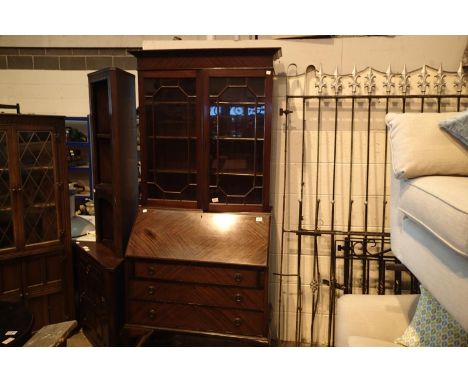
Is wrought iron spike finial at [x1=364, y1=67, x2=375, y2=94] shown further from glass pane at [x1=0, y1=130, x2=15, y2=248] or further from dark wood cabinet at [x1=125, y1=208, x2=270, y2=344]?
glass pane at [x1=0, y1=130, x2=15, y2=248]

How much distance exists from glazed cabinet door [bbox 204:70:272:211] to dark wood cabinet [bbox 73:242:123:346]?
72 cm

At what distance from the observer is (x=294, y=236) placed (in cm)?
252

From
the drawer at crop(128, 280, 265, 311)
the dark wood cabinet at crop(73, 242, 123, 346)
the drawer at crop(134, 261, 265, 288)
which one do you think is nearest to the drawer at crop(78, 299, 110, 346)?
the dark wood cabinet at crop(73, 242, 123, 346)

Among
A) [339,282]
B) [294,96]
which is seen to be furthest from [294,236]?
[294,96]

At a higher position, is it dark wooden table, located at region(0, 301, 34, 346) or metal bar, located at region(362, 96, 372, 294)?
metal bar, located at region(362, 96, 372, 294)

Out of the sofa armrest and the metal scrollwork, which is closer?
the sofa armrest

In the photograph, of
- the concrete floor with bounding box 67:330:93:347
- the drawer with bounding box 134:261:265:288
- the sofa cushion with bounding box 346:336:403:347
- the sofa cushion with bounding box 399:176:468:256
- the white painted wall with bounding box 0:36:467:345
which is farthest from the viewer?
the concrete floor with bounding box 67:330:93:347

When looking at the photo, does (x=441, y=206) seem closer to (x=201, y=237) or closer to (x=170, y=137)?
(x=201, y=237)

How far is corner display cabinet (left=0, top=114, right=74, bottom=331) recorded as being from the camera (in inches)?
94.3

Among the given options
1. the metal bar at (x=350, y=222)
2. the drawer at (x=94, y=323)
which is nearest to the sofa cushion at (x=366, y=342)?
the metal bar at (x=350, y=222)

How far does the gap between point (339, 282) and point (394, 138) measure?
1.31 metres

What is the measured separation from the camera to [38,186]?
8.31ft

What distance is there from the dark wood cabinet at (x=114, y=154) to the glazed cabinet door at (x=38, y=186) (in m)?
0.31
